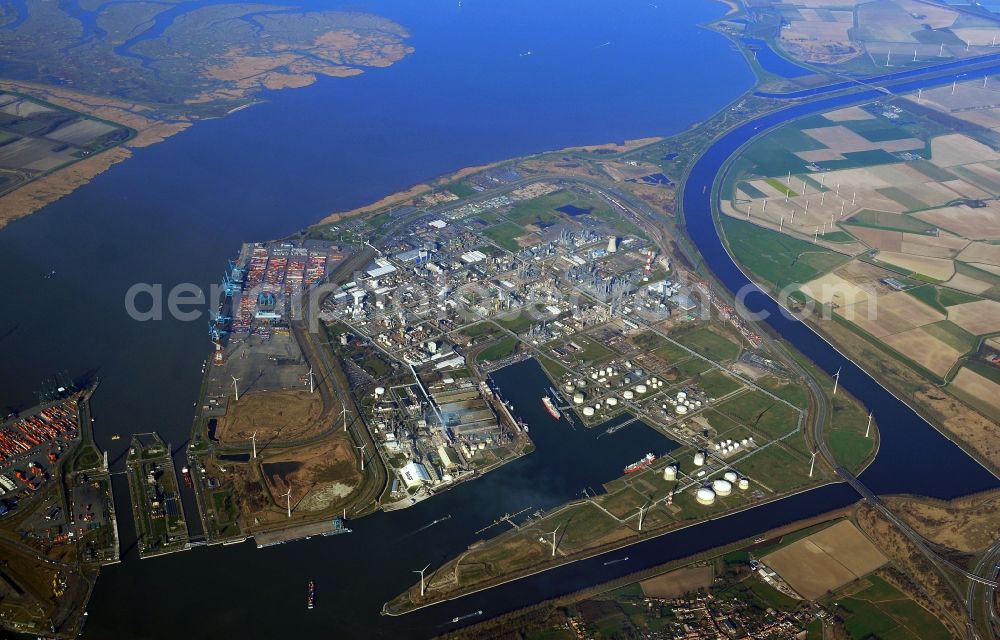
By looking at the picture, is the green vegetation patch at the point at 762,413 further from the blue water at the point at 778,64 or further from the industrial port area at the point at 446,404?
the blue water at the point at 778,64

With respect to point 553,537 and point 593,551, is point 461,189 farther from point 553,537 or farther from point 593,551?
point 593,551

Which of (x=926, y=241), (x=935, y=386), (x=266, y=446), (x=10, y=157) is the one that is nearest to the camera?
(x=266, y=446)

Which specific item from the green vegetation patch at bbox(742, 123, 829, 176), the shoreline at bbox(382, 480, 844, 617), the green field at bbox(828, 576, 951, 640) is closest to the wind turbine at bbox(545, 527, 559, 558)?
the shoreline at bbox(382, 480, 844, 617)

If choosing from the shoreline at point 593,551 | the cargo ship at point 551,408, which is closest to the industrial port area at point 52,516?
the shoreline at point 593,551

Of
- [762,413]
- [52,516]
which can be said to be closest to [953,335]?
[762,413]

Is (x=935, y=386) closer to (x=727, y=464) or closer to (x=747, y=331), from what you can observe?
(x=747, y=331)

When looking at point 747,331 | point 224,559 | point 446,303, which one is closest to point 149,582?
point 224,559

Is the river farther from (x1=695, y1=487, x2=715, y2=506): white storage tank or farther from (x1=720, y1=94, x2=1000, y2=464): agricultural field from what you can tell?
(x1=720, y1=94, x2=1000, y2=464): agricultural field
